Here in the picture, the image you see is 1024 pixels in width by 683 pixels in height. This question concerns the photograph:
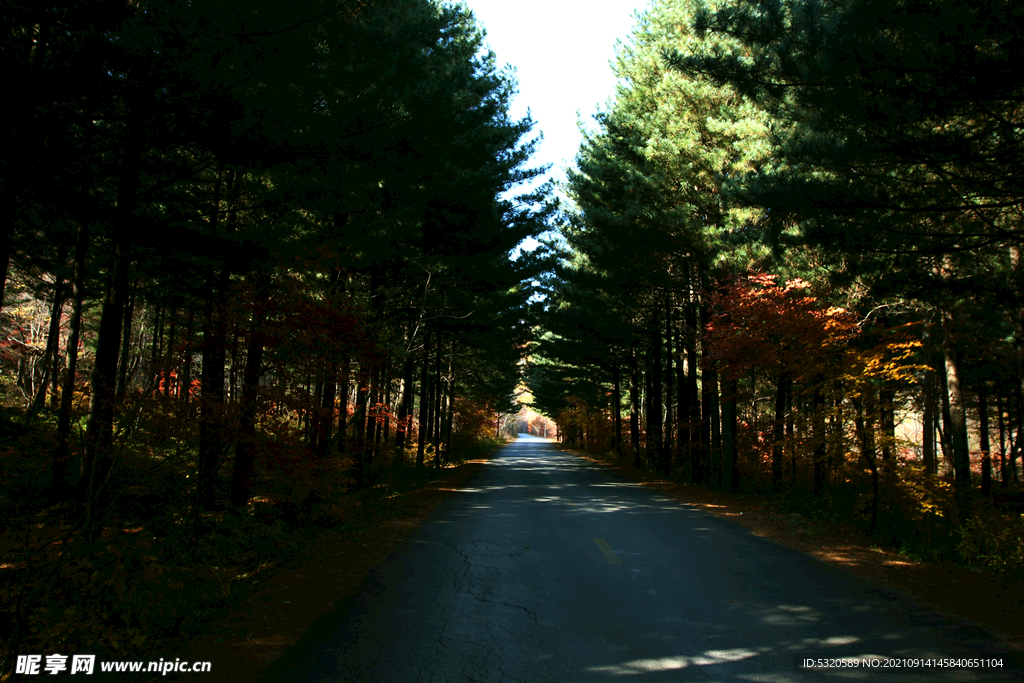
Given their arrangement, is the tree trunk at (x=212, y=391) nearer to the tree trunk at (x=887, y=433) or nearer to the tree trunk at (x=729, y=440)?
the tree trunk at (x=887, y=433)

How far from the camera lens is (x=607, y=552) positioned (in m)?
8.47

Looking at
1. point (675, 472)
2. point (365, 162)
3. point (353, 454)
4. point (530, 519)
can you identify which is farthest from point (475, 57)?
point (675, 472)

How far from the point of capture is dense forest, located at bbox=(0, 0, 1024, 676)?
6.06 meters

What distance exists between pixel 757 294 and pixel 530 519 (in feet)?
27.8

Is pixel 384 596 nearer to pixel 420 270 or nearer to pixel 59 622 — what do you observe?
pixel 59 622

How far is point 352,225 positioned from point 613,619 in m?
10.1

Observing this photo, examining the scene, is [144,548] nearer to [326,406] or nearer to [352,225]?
[326,406]

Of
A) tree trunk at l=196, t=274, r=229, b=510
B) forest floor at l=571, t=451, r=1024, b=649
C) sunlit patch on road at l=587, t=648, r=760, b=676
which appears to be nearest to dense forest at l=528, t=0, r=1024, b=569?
forest floor at l=571, t=451, r=1024, b=649

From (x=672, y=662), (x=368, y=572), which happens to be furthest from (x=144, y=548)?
(x=672, y=662)

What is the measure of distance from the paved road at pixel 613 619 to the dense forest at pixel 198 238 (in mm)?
2032

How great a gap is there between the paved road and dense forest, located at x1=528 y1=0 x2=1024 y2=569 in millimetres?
3516

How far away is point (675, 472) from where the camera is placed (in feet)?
85.4

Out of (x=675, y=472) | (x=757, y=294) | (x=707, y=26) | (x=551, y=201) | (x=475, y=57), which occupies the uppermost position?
(x=475, y=57)

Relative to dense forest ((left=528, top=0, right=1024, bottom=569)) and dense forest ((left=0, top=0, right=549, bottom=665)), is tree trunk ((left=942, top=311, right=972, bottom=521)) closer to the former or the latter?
dense forest ((left=528, top=0, right=1024, bottom=569))
